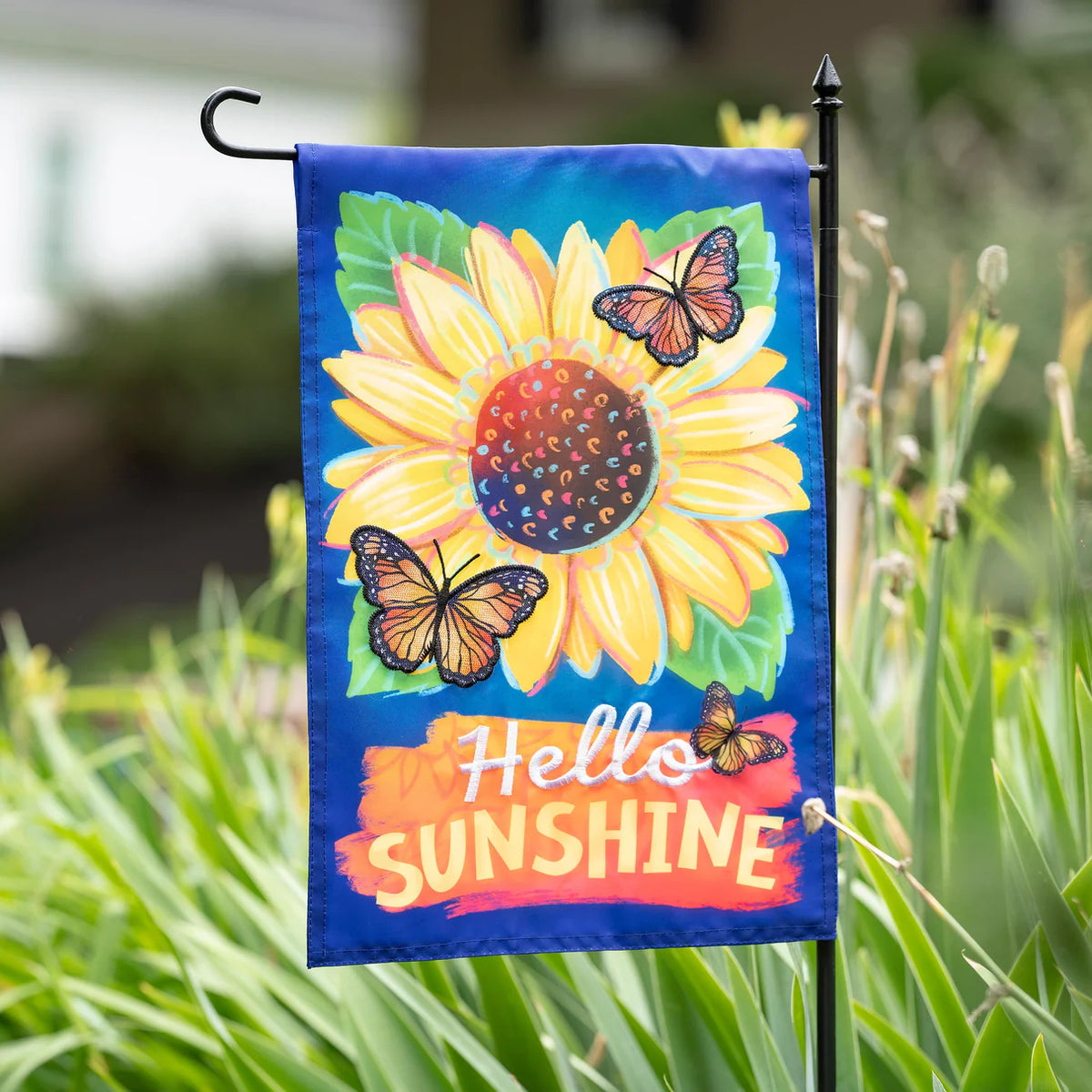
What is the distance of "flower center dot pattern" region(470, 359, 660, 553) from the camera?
122 centimetres

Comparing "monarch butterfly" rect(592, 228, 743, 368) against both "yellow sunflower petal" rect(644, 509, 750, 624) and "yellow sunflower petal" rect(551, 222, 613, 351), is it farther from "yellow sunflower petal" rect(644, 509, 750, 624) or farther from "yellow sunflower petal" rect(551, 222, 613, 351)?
"yellow sunflower petal" rect(644, 509, 750, 624)

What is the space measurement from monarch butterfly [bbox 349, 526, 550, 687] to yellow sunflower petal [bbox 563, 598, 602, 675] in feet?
0.15

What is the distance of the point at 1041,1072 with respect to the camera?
1.13 m

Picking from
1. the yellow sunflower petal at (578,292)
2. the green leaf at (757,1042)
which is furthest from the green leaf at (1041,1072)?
the yellow sunflower petal at (578,292)

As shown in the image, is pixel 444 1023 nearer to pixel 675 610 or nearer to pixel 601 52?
pixel 675 610

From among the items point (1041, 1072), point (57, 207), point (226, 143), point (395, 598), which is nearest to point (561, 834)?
point (395, 598)

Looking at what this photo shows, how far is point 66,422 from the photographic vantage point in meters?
8.91

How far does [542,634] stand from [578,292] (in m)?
0.36

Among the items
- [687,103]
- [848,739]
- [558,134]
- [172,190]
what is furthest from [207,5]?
[848,739]

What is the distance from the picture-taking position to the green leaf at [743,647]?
123 cm

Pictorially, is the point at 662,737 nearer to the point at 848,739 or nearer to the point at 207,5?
the point at 848,739

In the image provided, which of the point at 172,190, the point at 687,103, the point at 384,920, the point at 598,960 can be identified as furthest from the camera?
the point at 172,190

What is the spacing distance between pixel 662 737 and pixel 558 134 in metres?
8.93

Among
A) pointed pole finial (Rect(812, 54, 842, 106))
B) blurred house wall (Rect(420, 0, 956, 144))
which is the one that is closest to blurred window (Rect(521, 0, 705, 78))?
blurred house wall (Rect(420, 0, 956, 144))
